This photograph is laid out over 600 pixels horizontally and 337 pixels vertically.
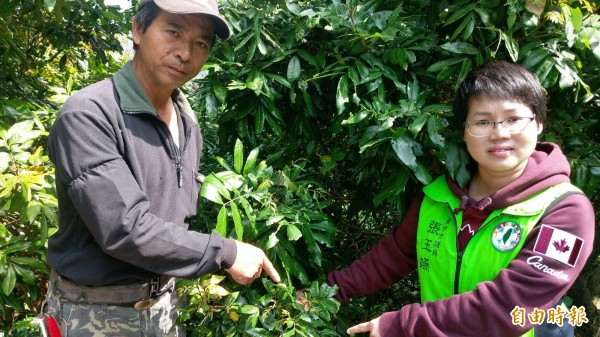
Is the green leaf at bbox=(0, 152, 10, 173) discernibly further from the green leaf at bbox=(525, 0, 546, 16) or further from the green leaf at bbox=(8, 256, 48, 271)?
the green leaf at bbox=(525, 0, 546, 16)

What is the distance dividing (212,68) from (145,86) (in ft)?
1.56

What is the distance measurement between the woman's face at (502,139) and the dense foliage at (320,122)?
15cm

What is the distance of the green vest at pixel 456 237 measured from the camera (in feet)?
5.60

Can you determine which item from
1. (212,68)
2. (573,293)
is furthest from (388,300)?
(212,68)

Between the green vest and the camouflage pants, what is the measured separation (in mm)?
985

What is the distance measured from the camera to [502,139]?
175 centimetres

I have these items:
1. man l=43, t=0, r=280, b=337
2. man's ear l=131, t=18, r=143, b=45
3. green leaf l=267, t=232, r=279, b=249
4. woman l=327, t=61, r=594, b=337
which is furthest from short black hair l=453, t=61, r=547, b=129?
man's ear l=131, t=18, r=143, b=45

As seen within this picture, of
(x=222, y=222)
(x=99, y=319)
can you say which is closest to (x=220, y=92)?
(x=222, y=222)

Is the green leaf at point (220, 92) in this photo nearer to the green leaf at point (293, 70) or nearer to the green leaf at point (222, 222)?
the green leaf at point (293, 70)

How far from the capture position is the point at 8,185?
201cm

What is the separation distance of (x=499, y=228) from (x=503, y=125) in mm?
335

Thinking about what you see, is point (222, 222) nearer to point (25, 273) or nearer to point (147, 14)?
point (147, 14)

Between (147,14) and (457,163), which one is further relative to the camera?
(457,163)

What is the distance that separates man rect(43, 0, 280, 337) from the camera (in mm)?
1532
